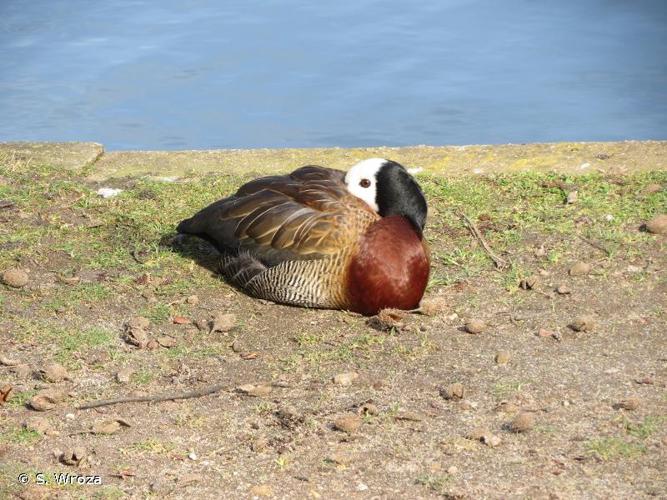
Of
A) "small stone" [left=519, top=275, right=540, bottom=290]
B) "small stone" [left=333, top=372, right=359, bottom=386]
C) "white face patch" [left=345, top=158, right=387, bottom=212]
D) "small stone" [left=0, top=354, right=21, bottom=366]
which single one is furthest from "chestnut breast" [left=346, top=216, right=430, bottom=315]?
"small stone" [left=0, top=354, right=21, bottom=366]

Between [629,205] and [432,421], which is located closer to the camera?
[432,421]

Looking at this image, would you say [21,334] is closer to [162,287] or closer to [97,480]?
[162,287]

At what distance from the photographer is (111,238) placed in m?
6.10

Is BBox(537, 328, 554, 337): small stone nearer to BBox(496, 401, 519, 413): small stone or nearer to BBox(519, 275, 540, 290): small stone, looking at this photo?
BBox(519, 275, 540, 290): small stone

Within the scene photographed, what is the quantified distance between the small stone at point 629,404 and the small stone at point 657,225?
172 cm

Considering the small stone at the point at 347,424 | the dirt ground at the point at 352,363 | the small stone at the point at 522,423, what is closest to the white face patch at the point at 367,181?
the dirt ground at the point at 352,363

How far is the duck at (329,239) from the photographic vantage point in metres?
5.16

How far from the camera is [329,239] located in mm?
5219

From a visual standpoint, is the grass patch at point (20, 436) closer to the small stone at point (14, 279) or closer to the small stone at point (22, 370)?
the small stone at point (22, 370)

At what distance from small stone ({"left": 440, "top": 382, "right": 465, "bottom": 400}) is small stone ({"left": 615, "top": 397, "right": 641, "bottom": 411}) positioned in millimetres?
573

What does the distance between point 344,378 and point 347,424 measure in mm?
420

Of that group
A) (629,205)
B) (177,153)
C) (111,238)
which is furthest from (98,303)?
(629,205)

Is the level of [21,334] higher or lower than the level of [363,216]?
lower

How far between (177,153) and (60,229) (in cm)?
152
